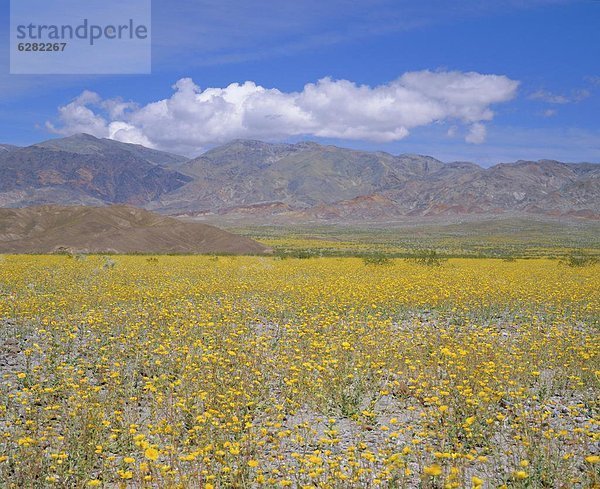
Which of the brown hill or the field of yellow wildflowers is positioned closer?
the field of yellow wildflowers

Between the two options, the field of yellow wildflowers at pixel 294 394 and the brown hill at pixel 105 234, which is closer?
the field of yellow wildflowers at pixel 294 394

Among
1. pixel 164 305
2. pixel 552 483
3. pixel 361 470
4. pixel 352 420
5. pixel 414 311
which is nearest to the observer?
pixel 361 470

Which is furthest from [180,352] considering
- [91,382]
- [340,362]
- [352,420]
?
[352,420]

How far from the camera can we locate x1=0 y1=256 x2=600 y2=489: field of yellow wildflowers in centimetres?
524

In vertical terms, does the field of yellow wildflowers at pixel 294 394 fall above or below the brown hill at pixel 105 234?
below

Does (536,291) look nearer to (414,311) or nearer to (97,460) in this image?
(414,311)

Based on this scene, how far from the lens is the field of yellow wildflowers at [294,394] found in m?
5.24

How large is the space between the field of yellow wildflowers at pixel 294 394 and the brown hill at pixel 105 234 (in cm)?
4002

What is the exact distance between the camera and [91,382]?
833 centimetres

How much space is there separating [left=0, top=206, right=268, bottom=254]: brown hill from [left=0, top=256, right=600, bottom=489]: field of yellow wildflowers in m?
40.0

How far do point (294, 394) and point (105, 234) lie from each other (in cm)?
5357

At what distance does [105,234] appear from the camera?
56.5 meters

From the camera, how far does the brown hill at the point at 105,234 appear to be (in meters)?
52.3

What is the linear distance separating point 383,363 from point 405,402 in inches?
36.2
